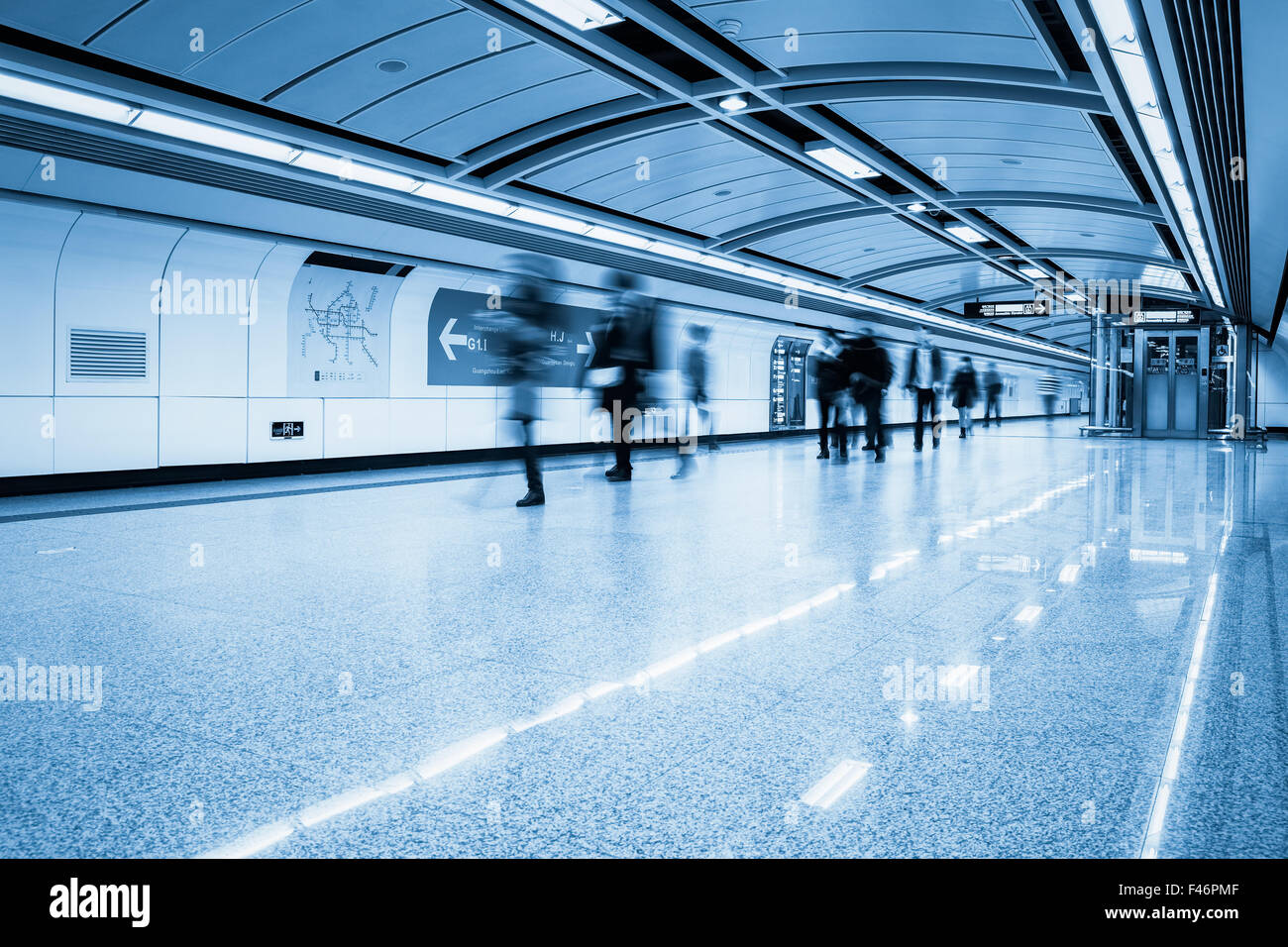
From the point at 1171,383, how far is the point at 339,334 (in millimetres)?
25129

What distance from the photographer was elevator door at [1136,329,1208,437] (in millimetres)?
26848

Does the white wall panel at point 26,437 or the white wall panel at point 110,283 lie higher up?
the white wall panel at point 110,283

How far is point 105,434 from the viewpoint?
11008 mm

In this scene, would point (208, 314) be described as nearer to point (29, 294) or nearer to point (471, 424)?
point (29, 294)

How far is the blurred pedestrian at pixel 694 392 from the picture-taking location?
13.2 metres

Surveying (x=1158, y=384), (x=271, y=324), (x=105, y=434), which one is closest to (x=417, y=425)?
(x=271, y=324)

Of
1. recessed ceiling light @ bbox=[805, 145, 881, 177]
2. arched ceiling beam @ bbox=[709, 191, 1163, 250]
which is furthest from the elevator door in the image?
recessed ceiling light @ bbox=[805, 145, 881, 177]

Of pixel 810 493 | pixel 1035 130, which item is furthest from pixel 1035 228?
pixel 810 493

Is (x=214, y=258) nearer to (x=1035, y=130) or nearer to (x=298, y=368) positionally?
(x=298, y=368)

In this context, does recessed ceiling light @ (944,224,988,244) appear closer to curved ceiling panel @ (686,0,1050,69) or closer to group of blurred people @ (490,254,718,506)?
group of blurred people @ (490,254,718,506)

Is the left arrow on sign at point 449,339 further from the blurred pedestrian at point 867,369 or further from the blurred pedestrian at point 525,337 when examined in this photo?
the blurred pedestrian at point 525,337

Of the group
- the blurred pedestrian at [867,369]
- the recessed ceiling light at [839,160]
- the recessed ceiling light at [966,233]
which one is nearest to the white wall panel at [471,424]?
the blurred pedestrian at [867,369]

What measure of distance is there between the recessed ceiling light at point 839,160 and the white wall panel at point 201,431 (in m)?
8.65

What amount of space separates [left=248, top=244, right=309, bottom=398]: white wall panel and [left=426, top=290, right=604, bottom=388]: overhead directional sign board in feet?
9.70
